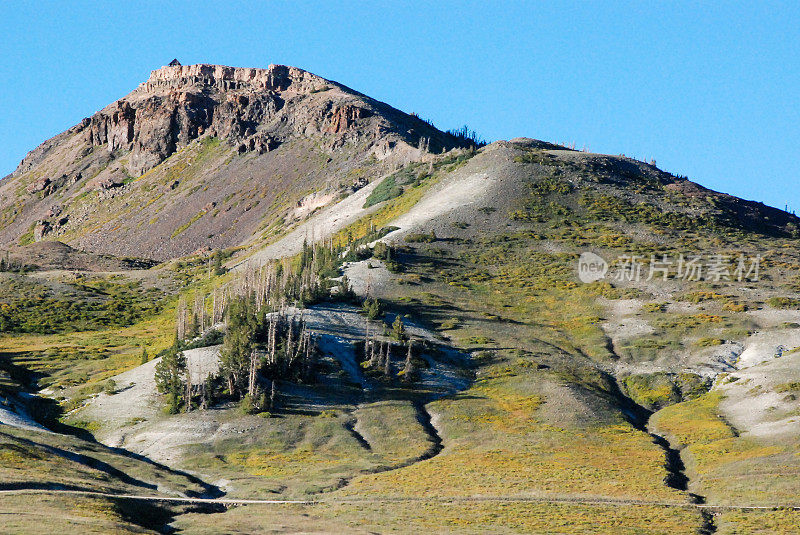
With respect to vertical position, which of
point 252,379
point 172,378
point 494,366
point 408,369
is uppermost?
point 494,366

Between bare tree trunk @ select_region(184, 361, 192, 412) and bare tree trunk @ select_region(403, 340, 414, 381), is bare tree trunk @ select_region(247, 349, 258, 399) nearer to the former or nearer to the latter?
bare tree trunk @ select_region(184, 361, 192, 412)

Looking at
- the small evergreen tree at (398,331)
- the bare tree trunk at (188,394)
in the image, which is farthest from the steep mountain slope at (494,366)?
the small evergreen tree at (398,331)

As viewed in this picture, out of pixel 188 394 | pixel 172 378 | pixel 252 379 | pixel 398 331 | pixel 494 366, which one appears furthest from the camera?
pixel 398 331

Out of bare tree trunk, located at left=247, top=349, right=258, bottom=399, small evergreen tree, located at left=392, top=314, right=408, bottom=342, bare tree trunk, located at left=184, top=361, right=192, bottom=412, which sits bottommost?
bare tree trunk, located at left=184, top=361, right=192, bottom=412

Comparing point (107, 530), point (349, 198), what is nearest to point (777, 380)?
point (107, 530)

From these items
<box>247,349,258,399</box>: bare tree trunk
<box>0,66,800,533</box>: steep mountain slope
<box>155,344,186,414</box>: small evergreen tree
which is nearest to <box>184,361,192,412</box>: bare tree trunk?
<box>155,344,186,414</box>: small evergreen tree

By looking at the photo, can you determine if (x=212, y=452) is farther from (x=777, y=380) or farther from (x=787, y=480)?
(x=777, y=380)

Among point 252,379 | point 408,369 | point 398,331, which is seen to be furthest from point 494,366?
point 252,379

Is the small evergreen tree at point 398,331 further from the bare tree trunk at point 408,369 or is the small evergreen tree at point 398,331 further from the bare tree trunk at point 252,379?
the bare tree trunk at point 252,379

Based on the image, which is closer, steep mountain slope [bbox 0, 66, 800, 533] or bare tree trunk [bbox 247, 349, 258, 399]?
steep mountain slope [bbox 0, 66, 800, 533]

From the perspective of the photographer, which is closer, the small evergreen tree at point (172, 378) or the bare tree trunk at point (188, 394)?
the bare tree trunk at point (188, 394)

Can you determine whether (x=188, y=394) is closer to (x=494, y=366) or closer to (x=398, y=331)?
(x=398, y=331)

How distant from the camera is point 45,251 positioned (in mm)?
194750

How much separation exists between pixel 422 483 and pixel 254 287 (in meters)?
58.0
